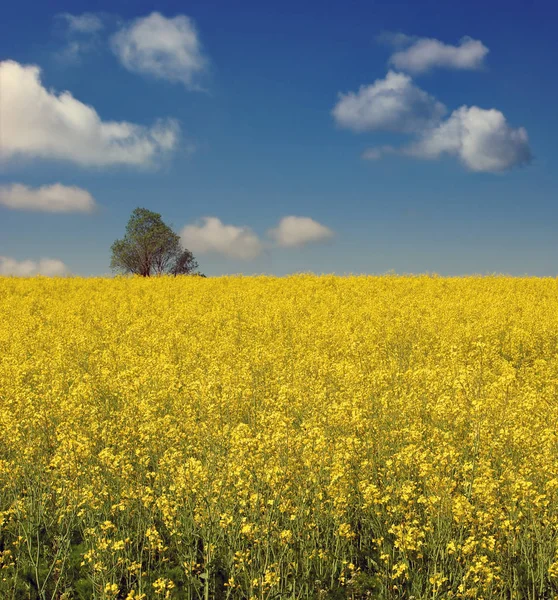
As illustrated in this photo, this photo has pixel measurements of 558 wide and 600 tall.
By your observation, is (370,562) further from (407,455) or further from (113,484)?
(113,484)

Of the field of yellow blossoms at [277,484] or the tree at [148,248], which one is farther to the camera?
the tree at [148,248]

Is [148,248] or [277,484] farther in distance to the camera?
[148,248]

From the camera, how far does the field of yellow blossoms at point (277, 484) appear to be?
15.6 ft

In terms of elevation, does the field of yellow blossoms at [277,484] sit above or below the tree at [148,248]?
below

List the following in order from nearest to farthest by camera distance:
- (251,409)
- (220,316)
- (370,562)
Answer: (370,562) → (251,409) → (220,316)

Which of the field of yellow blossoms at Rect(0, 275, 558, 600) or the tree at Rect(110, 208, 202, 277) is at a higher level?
the tree at Rect(110, 208, 202, 277)

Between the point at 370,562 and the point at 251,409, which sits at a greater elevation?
the point at 251,409

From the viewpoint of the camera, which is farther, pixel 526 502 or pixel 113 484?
pixel 113 484

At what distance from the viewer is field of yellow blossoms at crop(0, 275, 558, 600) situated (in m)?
4.77

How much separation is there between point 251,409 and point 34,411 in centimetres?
313

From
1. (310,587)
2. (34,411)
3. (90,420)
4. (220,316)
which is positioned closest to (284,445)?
(310,587)

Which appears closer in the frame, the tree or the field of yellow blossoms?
the field of yellow blossoms

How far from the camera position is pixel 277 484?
16.1 ft

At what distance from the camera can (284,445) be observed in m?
5.16
